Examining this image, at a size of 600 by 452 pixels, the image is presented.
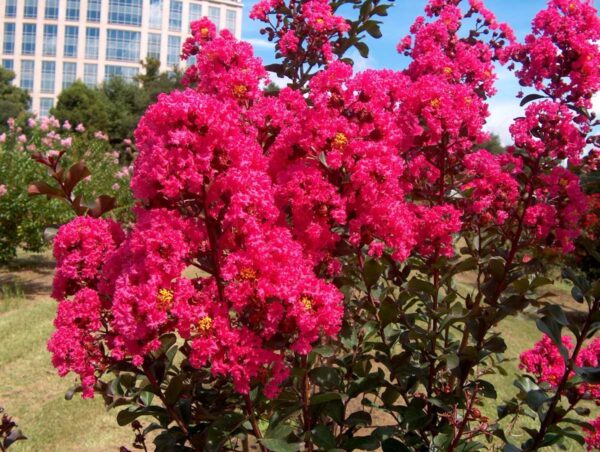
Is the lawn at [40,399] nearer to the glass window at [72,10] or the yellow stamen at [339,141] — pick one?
the yellow stamen at [339,141]

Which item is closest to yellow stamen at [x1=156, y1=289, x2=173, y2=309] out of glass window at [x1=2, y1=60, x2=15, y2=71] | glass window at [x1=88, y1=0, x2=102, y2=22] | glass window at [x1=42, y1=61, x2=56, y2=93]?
glass window at [x1=42, y1=61, x2=56, y2=93]

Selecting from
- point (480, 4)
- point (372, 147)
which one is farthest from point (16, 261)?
point (372, 147)

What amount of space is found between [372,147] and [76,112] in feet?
109

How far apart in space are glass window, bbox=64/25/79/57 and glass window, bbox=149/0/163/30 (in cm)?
576

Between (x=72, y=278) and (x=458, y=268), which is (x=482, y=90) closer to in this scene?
(x=458, y=268)

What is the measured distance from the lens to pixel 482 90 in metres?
2.32

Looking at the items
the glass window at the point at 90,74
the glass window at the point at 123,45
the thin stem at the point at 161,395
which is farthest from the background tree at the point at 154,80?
the thin stem at the point at 161,395

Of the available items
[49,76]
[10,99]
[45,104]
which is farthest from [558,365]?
[49,76]

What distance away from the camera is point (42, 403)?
14.5 feet

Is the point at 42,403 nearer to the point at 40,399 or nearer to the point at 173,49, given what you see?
the point at 40,399

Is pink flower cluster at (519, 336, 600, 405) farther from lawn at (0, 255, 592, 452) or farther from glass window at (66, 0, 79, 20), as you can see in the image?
glass window at (66, 0, 79, 20)

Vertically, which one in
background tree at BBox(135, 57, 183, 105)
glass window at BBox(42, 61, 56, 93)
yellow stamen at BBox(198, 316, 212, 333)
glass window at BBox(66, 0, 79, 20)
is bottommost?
yellow stamen at BBox(198, 316, 212, 333)

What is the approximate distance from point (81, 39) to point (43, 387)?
44.5 metres

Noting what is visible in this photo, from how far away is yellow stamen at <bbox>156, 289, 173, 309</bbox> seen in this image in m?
1.14
